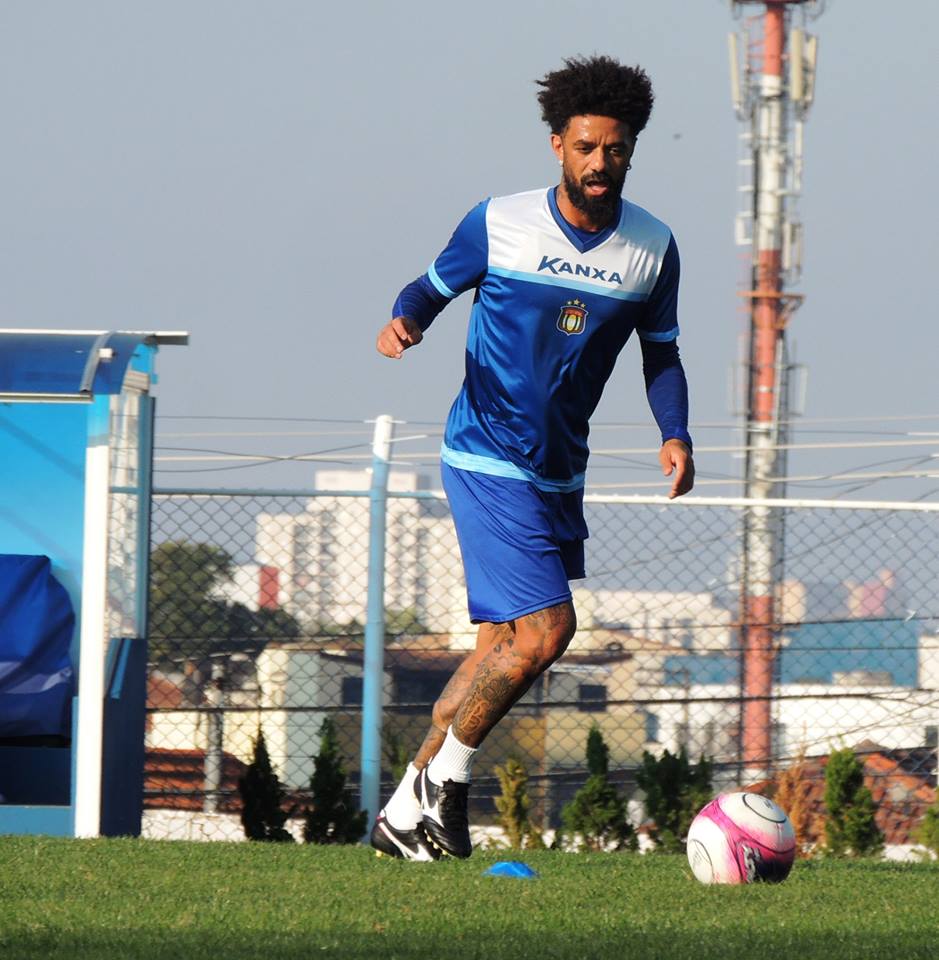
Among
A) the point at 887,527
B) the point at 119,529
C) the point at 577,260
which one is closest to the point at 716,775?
the point at 887,527

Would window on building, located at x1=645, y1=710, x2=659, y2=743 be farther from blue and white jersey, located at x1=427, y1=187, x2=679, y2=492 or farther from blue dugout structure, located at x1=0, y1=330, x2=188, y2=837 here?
blue and white jersey, located at x1=427, y1=187, x2=679, y2=492

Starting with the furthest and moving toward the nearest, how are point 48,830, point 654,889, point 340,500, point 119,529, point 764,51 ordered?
point 764,51
point 340,500
point 119,529
point 48,830
point 654,889

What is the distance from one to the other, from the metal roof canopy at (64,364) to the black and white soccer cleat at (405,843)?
8.61 feet

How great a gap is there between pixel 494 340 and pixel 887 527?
4.38m

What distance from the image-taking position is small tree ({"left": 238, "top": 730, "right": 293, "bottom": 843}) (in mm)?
8055

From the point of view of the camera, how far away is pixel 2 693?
7.64 m

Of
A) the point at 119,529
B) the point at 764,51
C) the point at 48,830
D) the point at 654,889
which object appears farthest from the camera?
the point at 764,51

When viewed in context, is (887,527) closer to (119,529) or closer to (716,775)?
(716,775)

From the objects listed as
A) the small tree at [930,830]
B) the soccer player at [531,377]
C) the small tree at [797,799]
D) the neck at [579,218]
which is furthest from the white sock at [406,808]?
the small tree at [930,830]

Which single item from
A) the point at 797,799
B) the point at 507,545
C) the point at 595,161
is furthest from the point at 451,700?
the point at 797,799

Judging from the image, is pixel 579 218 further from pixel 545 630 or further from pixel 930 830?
pixel 930 830

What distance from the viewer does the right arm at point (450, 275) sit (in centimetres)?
517

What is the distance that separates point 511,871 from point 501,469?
140cm

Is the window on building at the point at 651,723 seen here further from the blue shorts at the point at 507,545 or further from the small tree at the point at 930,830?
the blue shorts at the point at 507,545
